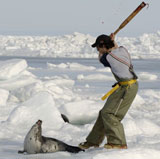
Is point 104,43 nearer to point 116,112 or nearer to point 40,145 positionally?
point 116,112

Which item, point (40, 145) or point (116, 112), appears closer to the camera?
point (116, 112)

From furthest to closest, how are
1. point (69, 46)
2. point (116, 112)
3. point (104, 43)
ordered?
1. point (69, 46)
2. point (104, 43)
3. point (116, 112)

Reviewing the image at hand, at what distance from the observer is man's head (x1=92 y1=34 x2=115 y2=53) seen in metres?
3.81

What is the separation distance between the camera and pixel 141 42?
421 ft

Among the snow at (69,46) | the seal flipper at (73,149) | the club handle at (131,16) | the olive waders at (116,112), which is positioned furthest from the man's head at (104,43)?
the snow at (69,46)

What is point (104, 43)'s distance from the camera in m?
3.83

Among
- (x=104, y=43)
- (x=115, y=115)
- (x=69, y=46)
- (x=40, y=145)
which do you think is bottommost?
(x=69, y=46)

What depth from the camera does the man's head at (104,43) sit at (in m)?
3.81

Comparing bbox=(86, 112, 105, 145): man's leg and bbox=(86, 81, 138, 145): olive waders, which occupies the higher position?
bbox=(86, 81, 138, 145): olive waders

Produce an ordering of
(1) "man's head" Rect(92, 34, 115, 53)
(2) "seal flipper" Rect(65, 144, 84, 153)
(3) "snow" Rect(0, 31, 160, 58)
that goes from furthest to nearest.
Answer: (3) "snow" Rect(0, 31, 160, 58)
(2) "seal flipper" Rect(65, 144, 84, 153)
(1) "man's head" Rect(92, 34, 115, 53)

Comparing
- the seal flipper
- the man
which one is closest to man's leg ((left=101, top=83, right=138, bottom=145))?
the man

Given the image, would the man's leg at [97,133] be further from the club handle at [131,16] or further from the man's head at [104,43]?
the club handle at [131,16]

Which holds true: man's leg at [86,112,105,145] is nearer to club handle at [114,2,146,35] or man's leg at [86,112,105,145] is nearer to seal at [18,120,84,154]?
seal at [18,120,84,154]

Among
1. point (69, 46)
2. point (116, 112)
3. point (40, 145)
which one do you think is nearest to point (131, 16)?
point (116, 112)
